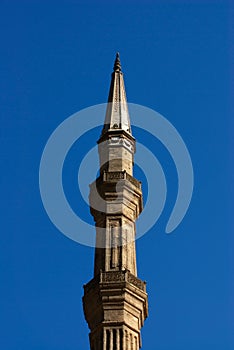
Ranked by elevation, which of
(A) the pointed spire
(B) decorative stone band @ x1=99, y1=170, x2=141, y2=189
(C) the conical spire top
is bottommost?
(B) decorative stone band @ x1=99, y1=170, x2=141, y2=189

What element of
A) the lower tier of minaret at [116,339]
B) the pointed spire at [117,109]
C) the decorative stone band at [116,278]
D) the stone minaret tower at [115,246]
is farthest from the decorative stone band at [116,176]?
the lower tier of minaret at [116,339]

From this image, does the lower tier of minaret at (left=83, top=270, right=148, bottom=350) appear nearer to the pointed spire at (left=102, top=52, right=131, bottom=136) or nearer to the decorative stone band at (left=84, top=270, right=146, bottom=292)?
the decorative stone band at (left=84, top=270, right=146, bottom=292)

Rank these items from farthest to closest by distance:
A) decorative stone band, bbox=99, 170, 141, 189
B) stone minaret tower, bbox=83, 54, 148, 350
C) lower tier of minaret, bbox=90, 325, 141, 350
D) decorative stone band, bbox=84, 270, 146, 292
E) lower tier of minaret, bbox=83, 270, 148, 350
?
decorative stone band, bbox=99, 170, 141, 189 < decorative stone band, bbox=84, 270, 146, 292 < stone minaret tower, bbox=83, 54, 148, 350 < lower tier of minaret, bbox=83, 270, 148, 350 < lower tier of minaret, bbox=90, 325, 141, 350

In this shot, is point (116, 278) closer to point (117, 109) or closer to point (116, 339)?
point (116, 339)

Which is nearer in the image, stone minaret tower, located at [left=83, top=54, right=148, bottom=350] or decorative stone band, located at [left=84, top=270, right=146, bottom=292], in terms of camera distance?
stone minaret tower, located at [left=83, top=54, right=148, bottom=350]

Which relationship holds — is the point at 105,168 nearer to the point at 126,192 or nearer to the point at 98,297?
the point at 126,192

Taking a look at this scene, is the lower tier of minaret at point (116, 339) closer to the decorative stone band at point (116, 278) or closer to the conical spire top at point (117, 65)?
the decorative stone band at point (116, 278)

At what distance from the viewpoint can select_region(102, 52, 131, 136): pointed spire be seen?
3853 cm

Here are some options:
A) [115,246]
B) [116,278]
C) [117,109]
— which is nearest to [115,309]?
[116,278]

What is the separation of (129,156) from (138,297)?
23.5ft

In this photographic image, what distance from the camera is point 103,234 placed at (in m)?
34.3

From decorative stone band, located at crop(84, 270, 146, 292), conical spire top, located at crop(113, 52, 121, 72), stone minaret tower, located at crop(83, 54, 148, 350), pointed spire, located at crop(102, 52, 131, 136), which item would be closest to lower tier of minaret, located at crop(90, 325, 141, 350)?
stone minaret tower, located at crop(83, 54, 148, 350)

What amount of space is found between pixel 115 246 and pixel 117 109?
7791 mm

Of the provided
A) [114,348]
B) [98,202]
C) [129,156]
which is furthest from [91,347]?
[129,156]
